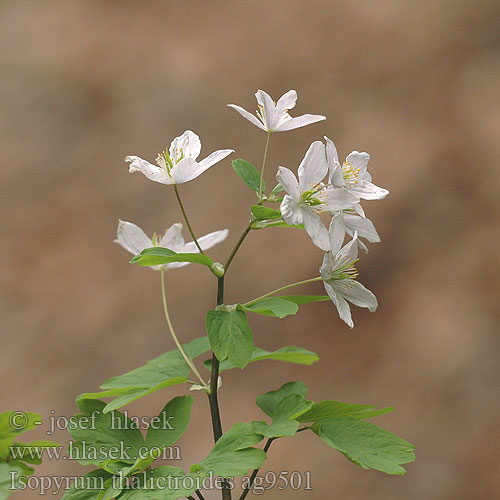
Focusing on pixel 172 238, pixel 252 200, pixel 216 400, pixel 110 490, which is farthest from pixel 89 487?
pixel 252 200

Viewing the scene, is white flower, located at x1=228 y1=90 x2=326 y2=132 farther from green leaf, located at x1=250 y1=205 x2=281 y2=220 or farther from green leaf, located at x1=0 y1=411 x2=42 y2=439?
green leaf, located at x1=0 y1=411 x2=42 y2=439

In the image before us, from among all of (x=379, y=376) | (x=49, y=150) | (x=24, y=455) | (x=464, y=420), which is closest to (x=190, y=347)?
(x=24, y=455)

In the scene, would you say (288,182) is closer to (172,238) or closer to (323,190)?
(323,190)

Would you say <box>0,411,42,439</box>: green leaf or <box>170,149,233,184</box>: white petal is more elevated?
<box>170,149,233,184</box>: white petal

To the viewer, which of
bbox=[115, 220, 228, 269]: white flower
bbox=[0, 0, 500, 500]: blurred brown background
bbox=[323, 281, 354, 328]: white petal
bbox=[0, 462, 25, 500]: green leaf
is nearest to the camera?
bbox=[0, 462, 25, 500]: green leaf

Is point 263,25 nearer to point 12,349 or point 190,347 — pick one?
point 12,349

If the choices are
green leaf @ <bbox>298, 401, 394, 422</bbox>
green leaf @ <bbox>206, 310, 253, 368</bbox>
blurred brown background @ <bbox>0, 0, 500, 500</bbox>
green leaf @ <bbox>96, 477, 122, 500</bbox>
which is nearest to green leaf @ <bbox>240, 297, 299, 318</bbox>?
green leaf @ <bbox>206, 310, 253, 368</bbox>
